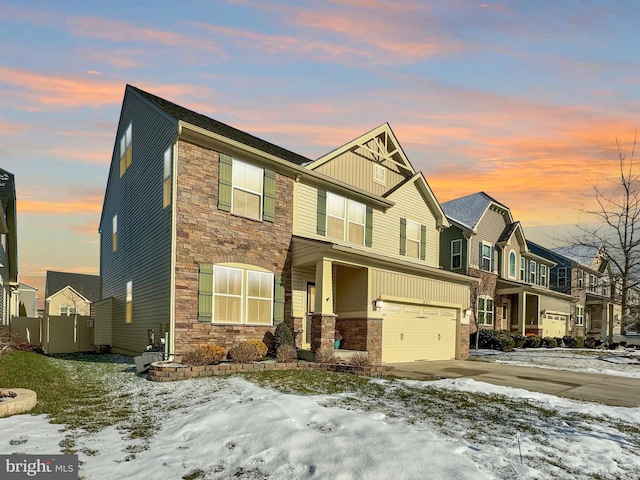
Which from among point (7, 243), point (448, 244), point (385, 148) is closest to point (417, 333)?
point (385, 148)

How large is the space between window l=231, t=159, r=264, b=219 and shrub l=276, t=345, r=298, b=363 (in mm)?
4302

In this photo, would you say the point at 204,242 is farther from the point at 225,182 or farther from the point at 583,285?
the point at 583,285

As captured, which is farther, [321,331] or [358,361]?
[321,331]

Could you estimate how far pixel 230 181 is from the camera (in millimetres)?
14492

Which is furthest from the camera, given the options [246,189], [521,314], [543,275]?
[543,275]

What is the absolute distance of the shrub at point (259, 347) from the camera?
13531mm

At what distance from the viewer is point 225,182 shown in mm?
14359

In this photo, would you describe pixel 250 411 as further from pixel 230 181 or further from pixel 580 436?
pixel 230 181

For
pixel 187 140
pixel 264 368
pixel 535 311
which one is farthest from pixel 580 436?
pixel 535 311

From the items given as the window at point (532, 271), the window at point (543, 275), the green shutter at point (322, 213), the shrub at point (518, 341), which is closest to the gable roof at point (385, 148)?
the green shutter at point (322, 213)

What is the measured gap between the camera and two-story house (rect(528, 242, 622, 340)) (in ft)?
130

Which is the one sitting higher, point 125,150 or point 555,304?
point 125,150

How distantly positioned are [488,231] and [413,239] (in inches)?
431

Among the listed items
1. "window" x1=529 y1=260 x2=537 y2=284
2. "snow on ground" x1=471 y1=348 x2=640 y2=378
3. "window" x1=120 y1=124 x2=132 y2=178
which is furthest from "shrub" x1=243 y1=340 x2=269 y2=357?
"window" x1=529 y1=260 x2=537 y2=284
